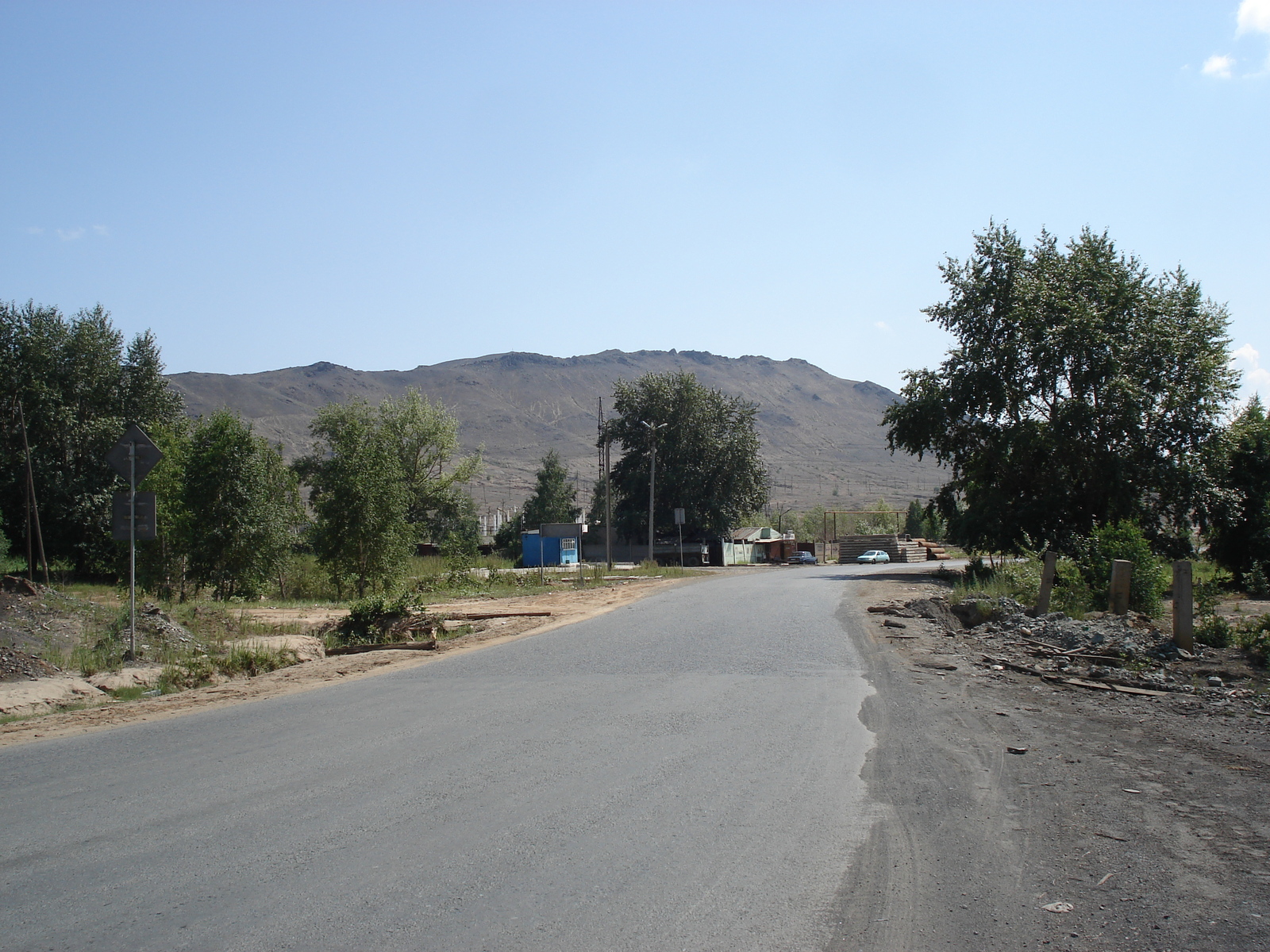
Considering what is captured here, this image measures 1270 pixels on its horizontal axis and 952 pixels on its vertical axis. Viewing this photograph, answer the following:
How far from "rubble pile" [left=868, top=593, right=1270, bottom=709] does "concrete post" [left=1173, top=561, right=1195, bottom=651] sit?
0.17 metres

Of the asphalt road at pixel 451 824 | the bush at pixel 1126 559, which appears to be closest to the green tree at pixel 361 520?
the asphalt road at pixel 451 824

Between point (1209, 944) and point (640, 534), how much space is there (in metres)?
71.6

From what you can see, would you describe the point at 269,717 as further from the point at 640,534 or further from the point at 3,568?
the point at 640,534

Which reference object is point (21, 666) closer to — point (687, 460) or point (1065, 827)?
point (1065, 827)

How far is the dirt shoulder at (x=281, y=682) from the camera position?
31.0 ft

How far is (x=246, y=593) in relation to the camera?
90.5 ft

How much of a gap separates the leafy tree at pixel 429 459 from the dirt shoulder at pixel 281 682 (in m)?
47.0

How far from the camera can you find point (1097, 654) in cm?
1272

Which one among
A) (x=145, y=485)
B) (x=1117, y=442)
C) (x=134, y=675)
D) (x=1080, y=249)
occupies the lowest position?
(x=134, y=675)

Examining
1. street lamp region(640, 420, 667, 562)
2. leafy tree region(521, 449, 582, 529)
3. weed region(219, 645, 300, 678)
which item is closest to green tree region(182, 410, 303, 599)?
weed region(219, 645, 300, 678)

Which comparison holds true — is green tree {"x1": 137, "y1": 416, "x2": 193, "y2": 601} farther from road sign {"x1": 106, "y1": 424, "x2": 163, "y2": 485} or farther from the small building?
the small building

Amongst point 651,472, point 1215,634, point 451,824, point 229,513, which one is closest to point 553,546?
point 651,472

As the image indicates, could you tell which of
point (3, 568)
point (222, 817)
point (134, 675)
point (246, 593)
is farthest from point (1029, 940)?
point (3, 568)

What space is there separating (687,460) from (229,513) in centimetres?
5095
